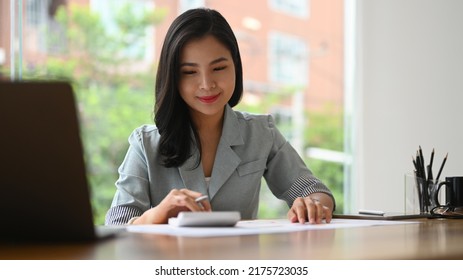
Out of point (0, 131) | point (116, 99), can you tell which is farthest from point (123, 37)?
point (0, 131)

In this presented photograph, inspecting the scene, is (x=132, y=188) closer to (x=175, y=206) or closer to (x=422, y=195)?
(x=175, y=206)

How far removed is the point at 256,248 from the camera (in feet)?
3.15

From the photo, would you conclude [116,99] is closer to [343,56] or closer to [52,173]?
[343,56]

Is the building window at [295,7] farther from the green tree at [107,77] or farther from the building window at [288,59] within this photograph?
the green tree at [107,77]

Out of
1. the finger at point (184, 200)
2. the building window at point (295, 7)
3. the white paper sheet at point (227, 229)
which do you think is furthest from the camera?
the building window at point (295, 7)

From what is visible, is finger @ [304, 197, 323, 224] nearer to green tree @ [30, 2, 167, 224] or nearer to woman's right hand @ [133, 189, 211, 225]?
woman's right hand @ [133, 189, 211, 225]

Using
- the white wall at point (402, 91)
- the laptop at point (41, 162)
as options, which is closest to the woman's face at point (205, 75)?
the laptop at point (41, 162)

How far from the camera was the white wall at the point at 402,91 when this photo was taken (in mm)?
3891

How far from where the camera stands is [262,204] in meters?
5.08

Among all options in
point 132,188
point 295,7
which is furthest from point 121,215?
point 295,7

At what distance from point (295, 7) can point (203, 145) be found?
3300mm

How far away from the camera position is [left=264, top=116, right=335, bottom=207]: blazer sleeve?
6.57ft

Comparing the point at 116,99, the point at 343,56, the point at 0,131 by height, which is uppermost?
the point at 343,56

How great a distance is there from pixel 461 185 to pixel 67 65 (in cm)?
326
